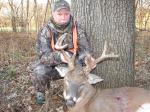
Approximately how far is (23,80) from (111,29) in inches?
96.1

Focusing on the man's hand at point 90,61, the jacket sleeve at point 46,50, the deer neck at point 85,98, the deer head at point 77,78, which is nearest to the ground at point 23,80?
the jacket sleeve at point 46,50

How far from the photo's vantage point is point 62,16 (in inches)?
257

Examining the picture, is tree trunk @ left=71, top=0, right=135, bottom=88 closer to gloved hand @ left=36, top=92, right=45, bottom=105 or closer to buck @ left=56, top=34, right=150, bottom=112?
buck @ left=56, top=34, right=150, bottom=112

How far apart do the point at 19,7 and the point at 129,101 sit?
15.6m

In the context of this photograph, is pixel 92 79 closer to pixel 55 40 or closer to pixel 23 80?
pixel 55 40

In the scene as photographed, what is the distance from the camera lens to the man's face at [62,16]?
6.53 m

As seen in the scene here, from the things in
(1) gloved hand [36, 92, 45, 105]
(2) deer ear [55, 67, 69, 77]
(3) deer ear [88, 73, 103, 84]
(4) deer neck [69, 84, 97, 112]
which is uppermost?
(2) deer ear [55, 67, 69, 77]

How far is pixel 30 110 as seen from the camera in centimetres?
695

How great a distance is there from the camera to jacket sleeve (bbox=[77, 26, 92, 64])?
6.65 meters

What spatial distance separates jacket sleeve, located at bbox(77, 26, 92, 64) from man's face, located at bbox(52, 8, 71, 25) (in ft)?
0.99

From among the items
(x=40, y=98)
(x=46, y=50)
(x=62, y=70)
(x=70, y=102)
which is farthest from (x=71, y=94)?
(x=40, y=98)

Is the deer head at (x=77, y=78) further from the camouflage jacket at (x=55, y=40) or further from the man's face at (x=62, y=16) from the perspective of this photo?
the man's face at (x=62, y=16)

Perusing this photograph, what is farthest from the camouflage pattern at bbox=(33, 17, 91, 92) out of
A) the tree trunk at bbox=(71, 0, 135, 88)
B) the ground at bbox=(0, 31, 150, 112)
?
the ground at bbox=(0, 31, 150, 112)

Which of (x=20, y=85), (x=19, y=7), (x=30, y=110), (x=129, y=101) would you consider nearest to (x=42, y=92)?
(x=30, y=110)
